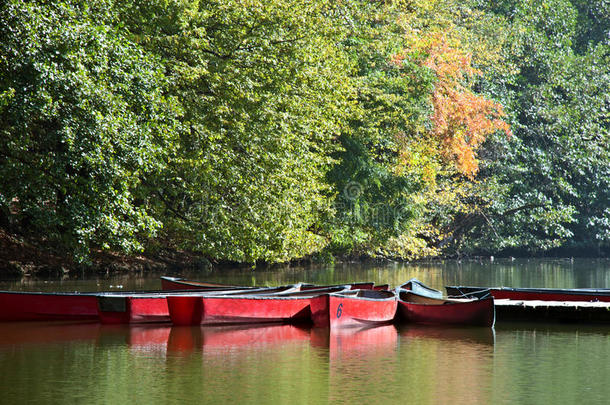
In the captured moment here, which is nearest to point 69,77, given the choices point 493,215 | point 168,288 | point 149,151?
point 149,151

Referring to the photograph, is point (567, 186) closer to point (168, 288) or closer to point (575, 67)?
point (575, 67)

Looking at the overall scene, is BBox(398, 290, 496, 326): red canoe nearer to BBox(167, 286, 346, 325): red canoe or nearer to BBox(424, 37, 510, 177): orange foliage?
BBox(167, 286, 346, 325): red canoe

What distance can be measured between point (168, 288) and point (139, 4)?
855 cm

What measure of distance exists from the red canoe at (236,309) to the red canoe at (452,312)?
2338mm

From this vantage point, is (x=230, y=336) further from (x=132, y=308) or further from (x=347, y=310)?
(x=347, y=310)

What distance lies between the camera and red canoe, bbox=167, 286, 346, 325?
60.8 feet

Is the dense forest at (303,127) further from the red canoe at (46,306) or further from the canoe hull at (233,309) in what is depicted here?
the canoe hull at (233,309)

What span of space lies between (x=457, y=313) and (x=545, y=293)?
3.86 metres

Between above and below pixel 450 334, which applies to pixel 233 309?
above

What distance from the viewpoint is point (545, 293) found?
875 inches

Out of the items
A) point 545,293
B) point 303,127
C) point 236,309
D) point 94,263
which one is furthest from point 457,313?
point 94,263

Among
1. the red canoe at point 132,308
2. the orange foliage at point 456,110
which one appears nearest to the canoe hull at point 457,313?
the red canoe at point 132,308

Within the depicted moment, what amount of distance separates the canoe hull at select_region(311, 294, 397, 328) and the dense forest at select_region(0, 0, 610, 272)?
573 centimetres

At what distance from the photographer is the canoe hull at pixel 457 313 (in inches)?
757
